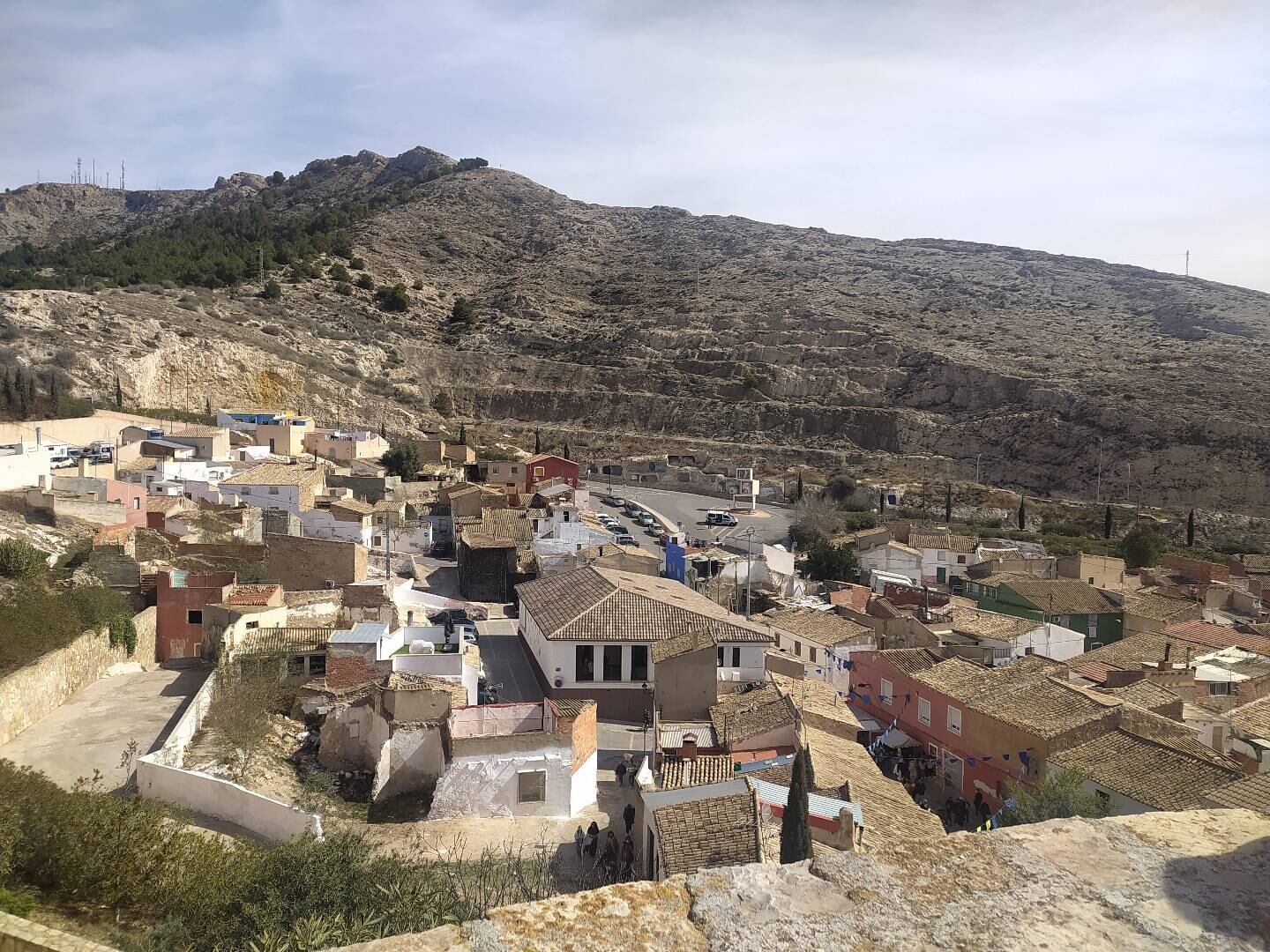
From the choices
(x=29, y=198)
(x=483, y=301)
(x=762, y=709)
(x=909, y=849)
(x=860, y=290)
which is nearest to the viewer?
(x=909, y=849)

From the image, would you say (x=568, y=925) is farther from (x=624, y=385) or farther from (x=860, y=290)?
(x=860, y=290)

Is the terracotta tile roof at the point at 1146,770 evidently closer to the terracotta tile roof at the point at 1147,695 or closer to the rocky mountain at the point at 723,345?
the terracotta tile roof at the point at 1147,695

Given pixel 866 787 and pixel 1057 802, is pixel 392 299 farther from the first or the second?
pixel 1057 802

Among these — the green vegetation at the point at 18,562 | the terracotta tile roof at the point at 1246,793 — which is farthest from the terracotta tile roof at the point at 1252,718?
the green vegetation at the point at 18,562

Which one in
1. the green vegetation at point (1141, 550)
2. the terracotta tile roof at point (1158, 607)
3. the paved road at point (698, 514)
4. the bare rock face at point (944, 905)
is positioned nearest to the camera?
the bare rock face at point (944, 905)

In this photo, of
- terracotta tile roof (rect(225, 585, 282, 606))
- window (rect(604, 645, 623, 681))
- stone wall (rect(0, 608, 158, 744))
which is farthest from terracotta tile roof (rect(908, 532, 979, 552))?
stone wall (rect(0, 608, 158, 744))

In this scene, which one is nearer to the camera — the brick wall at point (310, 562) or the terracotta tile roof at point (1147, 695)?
the terracotta tile roof at point (1147, 695)

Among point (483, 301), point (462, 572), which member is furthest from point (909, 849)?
point (483, 301)

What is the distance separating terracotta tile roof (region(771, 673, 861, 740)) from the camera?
1869 centimetres

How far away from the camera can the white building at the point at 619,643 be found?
20.1 m

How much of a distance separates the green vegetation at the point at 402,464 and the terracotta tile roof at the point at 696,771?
33798 millimetres

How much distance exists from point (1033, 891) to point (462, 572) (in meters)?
30.1

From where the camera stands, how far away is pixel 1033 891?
242cm

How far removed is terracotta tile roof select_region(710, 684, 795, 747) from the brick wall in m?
11.8
